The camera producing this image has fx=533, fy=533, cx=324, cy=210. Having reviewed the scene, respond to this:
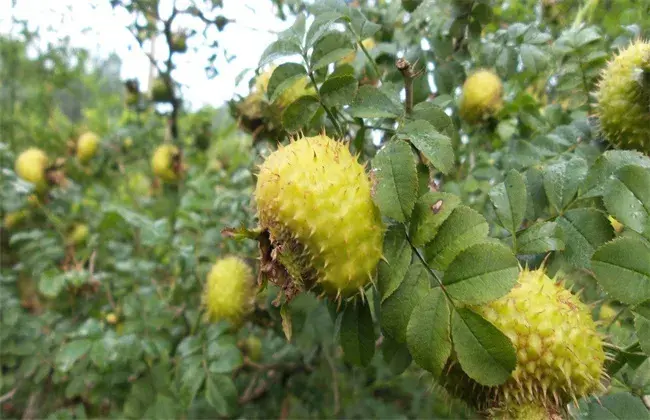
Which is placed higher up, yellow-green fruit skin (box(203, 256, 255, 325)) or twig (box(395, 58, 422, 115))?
twig (box(395, 58, 422, 115))

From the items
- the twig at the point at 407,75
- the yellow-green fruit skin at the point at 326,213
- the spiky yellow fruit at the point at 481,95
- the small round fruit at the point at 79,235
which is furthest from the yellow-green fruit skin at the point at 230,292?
the small round fruit at the point at 79,235

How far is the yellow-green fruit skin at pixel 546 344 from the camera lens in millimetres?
1077

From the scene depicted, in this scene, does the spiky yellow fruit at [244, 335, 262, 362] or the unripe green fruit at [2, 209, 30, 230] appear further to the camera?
the unripe green fruit at [2, 209, 30, 230]

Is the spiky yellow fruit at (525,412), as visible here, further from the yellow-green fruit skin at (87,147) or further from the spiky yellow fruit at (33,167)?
the yellow-green fruit skin at (87,147)

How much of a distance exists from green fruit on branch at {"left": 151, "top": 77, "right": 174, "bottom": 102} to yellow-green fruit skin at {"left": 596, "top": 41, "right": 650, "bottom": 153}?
236 centimetres

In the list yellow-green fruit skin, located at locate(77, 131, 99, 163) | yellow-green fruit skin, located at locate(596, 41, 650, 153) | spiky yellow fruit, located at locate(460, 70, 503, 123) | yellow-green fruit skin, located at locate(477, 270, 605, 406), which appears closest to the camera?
yellow-green fruit skin, located at locate(477, 270, 605, 406)

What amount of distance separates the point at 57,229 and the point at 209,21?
5.11ft

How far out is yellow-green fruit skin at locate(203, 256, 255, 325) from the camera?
1938 mm

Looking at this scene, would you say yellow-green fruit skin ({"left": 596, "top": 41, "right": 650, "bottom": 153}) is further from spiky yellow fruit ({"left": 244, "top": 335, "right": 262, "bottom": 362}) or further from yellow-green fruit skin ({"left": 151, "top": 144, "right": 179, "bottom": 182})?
yellow-green fruit skin ({"left": 151, "top": 144, "right": 179, "bottom": 182})

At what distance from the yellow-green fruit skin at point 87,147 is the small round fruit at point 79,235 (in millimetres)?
538

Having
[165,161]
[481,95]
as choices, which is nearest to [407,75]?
[481,95]

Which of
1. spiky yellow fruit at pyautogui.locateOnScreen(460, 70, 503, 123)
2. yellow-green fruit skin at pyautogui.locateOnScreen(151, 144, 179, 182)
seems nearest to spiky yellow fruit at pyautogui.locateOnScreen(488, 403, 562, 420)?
spiky yellow fruit at pyautogui.locateOnScreen(460, 70, 503, 123)

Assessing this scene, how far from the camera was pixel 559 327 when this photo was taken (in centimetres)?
109

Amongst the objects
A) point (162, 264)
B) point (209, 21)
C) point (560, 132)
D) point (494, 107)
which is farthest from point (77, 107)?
point (560, 132)
